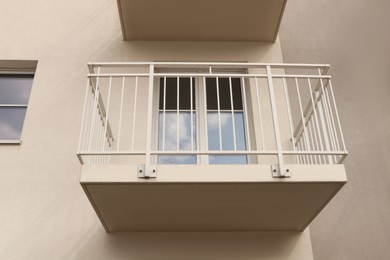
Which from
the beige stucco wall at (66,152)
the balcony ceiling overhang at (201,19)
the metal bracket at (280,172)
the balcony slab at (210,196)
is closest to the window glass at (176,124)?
the beige stucco wall at (66,152)

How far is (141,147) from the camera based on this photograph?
172 inches

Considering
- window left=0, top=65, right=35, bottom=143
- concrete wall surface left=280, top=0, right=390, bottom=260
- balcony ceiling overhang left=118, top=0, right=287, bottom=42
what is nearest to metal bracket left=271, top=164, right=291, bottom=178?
concrete wall surface left=280, top=0, right=390, bottom=260

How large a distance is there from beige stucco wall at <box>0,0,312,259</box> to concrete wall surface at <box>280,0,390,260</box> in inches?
21.2

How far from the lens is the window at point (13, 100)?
187 inches

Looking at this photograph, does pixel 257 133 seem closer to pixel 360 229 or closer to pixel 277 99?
pixel 277 99

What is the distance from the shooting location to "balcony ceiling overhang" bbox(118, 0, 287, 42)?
15.5ft

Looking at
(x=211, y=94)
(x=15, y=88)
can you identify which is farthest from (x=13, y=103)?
(x=211, y=94)

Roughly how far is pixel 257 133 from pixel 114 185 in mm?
2013

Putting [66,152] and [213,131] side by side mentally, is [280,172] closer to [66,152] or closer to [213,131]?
[213,131]

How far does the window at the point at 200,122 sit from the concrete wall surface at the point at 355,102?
3.96 ft

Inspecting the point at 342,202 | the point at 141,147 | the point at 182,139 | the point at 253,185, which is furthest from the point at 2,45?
the point at 342,202

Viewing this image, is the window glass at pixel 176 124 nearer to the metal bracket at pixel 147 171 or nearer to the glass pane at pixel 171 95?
the glass pane at pixel 171 95

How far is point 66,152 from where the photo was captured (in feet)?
14.3

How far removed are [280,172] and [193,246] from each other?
1.34 m
